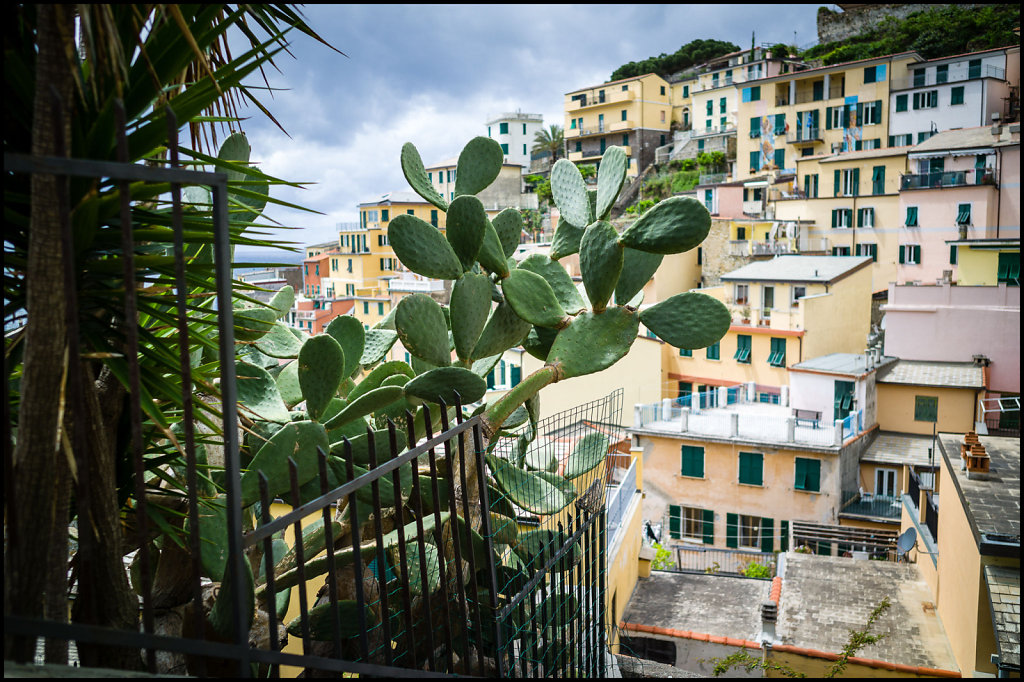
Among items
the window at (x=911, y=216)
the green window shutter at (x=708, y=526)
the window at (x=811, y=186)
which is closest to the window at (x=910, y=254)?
the window at (x=911, y=216)

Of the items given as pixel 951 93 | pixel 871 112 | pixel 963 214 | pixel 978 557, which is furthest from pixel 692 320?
pixel 871 112

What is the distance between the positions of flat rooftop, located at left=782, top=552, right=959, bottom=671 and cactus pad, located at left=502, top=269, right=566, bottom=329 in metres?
7.47

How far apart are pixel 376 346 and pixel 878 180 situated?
25.1m

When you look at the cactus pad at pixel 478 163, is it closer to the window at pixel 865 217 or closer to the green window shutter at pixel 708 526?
the green window shutter at pixel 708 526

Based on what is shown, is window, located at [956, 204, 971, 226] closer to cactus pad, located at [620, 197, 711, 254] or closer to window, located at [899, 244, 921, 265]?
window, located at [899, 244, 921, 265]

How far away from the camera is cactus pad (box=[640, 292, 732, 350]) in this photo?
260cm

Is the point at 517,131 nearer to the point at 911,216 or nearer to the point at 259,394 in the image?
the point at 911,216

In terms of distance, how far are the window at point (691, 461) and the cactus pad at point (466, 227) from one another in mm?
15051

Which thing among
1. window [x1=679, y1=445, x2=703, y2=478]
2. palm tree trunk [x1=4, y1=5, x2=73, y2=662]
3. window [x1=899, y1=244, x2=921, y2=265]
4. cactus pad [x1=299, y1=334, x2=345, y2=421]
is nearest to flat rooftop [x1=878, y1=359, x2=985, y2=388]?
window [x1=679, y1=445, x2=703, y2=478]

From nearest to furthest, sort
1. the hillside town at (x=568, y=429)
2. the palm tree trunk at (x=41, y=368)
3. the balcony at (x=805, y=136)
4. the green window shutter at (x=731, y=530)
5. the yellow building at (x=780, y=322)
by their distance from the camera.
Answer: the palm tree trunk at (x=41, y=368) → the hillside town at (x=568, y=429) → the green window shutter at (x=731, y=530) → the yellow building at (x=780, y=322) → the balcony at (x=805, y=136)

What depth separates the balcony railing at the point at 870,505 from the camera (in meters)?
15.7

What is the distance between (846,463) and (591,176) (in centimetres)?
2206

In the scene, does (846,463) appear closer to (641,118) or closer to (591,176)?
(591,176)

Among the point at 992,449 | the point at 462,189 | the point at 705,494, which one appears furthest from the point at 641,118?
the point at 462,189
